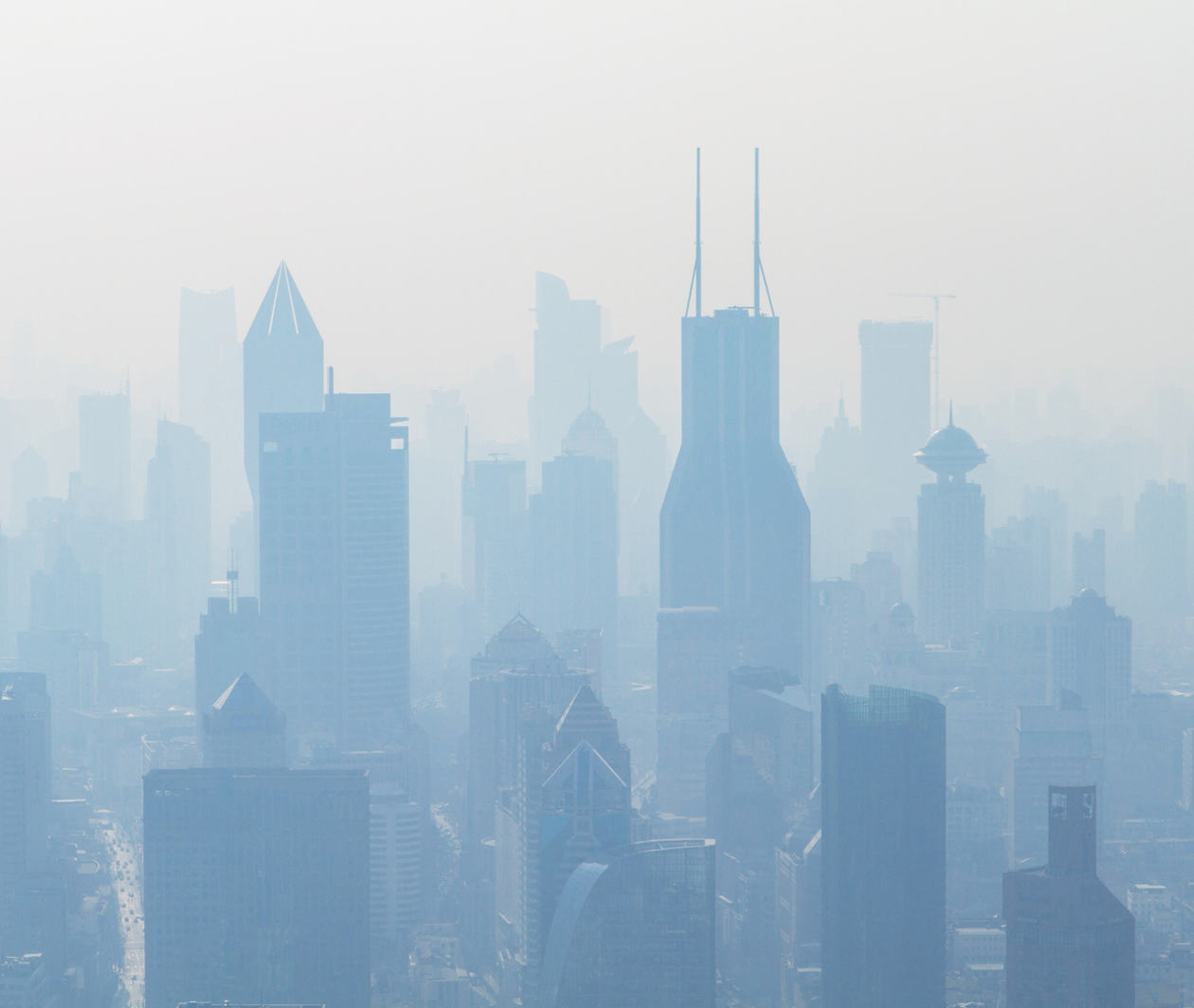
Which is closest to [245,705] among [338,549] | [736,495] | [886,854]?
[886,854]

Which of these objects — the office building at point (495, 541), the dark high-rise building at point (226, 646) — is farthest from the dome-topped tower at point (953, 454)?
the dark high-rise building at point (226, 646)

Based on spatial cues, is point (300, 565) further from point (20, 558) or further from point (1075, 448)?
point (1075, 448)

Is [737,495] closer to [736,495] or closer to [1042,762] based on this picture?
[736,495]

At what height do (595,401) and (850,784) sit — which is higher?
(595,401)

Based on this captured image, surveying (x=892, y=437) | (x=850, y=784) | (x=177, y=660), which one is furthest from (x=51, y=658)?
(x=850, y=784)

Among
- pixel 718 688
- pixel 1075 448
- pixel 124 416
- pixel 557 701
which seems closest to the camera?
pixel 557 701
